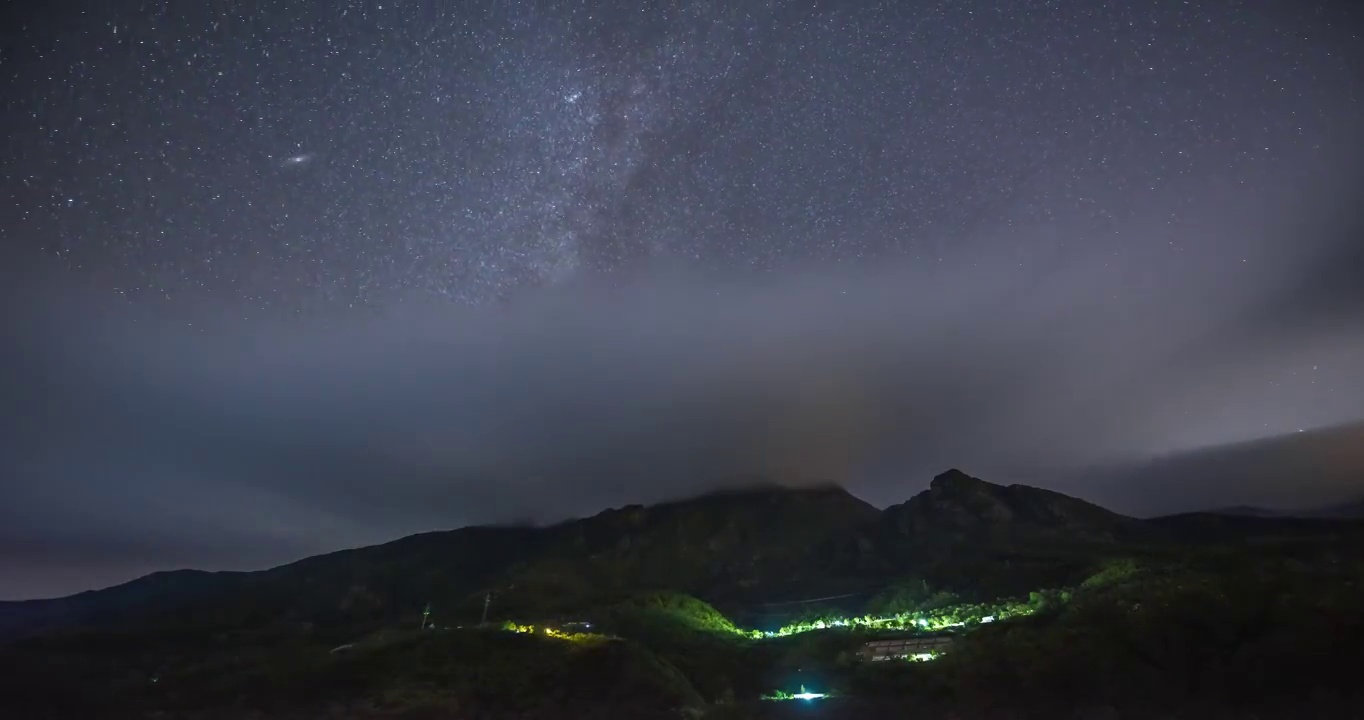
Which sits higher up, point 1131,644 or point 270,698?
point 270,698

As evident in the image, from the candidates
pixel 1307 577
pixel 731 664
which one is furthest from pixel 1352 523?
Answer: pixel 731 664

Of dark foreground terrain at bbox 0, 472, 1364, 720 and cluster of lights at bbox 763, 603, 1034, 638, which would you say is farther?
cluster of lights at bbox 763, 603, 1034, 638

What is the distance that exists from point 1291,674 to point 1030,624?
21376 mm

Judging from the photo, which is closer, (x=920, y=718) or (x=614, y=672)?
(x=920, y=718)

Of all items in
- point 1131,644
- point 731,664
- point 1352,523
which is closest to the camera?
point 1131,644

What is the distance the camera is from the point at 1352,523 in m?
181

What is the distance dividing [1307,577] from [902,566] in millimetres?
133204

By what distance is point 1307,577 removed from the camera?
6156 centimetres

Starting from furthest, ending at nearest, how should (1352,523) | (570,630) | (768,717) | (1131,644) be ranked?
1. (1352,523)
2. (570,630)
3. (1131,644)
4. (768,717)

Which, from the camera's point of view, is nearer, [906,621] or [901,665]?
[901,665]

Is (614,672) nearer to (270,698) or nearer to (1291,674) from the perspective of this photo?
(270,698)

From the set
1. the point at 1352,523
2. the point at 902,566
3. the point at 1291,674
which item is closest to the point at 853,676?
the point at 1291,674

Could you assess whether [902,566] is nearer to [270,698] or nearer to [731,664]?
[731,664]

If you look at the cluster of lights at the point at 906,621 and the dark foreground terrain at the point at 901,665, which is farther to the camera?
the cluster of lights at the point at 906,621
